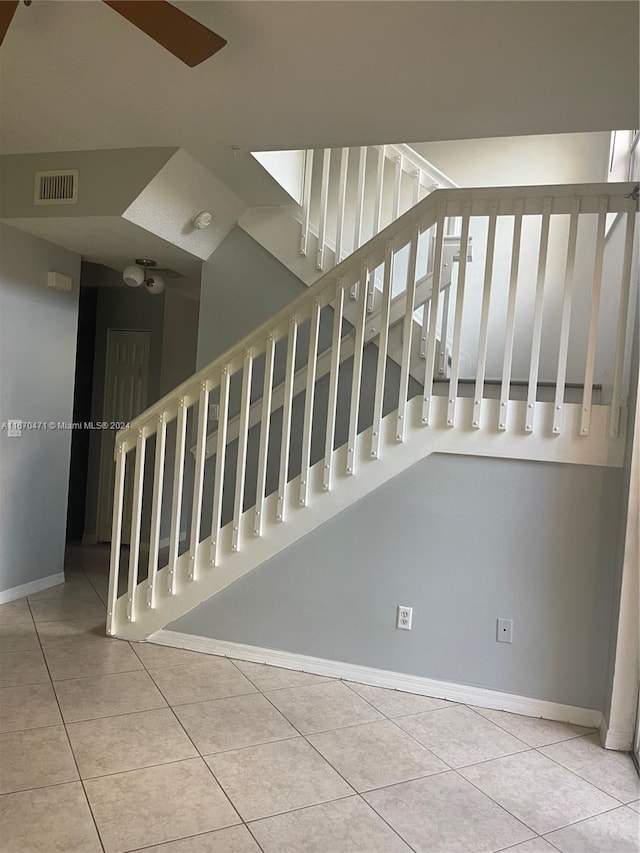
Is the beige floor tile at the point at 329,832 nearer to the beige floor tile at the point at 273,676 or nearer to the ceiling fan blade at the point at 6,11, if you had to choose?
the beige floor tile at the point at 273,676

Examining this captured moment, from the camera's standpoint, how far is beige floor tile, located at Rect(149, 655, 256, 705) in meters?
2.82

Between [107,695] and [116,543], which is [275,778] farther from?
[116,543]

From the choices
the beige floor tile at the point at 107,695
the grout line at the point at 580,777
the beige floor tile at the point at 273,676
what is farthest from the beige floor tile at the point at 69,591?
the grout line at the point at 580,777

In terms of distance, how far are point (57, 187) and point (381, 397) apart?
214 cm

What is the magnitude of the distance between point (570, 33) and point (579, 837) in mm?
2658

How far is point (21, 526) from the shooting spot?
4.01m

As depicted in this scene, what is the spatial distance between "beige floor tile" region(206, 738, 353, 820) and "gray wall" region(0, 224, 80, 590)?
2379 mm

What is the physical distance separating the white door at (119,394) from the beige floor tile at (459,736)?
371cm

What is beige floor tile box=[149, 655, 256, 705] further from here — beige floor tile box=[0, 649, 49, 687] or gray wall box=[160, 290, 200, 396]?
gray wall box=[160, 290, 200, 396]

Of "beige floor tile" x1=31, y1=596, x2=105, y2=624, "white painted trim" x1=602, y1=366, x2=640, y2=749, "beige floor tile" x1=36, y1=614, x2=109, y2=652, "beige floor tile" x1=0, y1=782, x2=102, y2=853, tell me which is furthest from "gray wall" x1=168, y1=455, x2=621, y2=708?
"beige floor tile" x1=0, y1=782, x2=102, y2=853

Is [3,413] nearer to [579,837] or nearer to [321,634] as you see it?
[321,634]

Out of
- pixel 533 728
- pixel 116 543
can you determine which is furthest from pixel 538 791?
pixel 116 543

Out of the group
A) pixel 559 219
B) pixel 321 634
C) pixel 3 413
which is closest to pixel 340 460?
pixel 321 634

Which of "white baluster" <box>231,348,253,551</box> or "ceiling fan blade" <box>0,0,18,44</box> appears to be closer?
"ceiling fan blade" <box>0,0,18,44</box>
